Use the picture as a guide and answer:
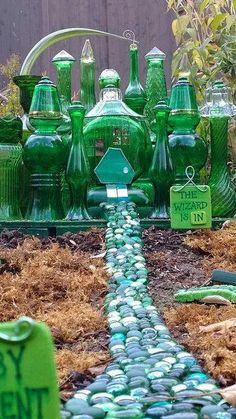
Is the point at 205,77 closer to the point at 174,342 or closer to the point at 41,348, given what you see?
the point at 174,342

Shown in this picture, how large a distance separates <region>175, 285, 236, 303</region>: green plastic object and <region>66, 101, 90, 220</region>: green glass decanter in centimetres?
67

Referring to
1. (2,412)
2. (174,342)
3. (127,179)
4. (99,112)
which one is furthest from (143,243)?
(2,412)

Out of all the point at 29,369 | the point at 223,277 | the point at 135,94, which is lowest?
the point at 223,277

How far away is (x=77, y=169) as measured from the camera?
200cm

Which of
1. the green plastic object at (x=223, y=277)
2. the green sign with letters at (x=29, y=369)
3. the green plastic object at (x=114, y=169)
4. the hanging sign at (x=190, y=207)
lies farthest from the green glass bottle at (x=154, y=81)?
the green sign with letters at (x=29, y=369)

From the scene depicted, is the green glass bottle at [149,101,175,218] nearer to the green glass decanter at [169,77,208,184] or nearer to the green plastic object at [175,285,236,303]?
Answer: the green glass decanter at [169,77,208,184]

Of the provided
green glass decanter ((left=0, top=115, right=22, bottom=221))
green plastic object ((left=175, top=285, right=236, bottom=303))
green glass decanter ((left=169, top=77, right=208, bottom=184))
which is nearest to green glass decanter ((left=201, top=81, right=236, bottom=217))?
green glass decanter ((left=169, top=77, right=208, bottom=184))

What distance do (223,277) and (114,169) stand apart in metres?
0.62

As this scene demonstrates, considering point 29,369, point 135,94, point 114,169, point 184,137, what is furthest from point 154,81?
point 29,369

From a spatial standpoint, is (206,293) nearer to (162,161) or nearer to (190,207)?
(190,207)

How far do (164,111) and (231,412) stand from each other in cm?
130

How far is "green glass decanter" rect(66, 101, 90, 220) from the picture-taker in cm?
200

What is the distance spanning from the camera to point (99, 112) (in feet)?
7.09

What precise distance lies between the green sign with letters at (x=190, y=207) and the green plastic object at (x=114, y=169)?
0.57 feet
